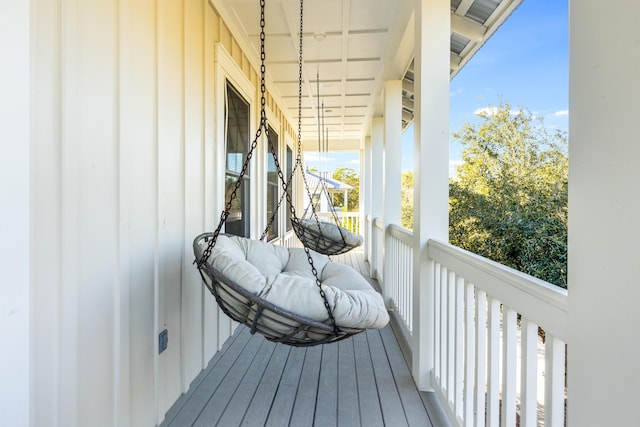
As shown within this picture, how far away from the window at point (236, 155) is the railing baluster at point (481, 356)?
2.12m

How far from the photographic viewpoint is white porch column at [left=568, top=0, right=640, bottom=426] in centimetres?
68

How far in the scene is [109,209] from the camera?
1440mm

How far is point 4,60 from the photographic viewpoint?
0.89m

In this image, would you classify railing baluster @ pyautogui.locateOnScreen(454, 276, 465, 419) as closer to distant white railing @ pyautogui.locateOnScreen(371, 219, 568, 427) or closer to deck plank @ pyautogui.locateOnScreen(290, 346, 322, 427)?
distant white railing @ pyautogui.locateOnScreen(371, 219, 568, 427)

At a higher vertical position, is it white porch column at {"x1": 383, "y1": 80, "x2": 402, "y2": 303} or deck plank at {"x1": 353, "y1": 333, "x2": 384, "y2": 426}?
white porch column at {"x1": 383, "y1": 80, "x2": 402, "y2": 303}

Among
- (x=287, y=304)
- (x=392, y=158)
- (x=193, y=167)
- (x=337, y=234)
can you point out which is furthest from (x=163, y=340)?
(x=392, y=158)

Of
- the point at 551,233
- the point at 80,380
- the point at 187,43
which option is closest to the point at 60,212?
the point at 80,380

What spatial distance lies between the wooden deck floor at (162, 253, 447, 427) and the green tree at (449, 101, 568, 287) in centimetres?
161

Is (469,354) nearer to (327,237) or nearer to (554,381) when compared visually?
(554,381)

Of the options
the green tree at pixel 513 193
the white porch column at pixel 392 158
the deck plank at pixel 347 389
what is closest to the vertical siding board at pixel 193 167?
the deck plank at pixel 347 389

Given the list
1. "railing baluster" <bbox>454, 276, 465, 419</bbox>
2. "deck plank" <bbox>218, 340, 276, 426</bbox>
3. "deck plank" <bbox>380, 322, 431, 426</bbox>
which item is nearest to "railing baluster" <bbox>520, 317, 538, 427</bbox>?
"railing baluster" <bbox>454, 276, 465, 419</bbox>

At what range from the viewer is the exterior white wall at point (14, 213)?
90 cm

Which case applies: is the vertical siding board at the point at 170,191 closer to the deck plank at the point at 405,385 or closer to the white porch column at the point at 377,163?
the deck plank at the point at 405,385

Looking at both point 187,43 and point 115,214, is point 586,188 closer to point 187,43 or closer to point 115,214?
point 115,214
